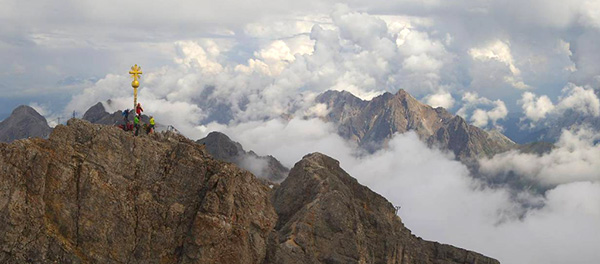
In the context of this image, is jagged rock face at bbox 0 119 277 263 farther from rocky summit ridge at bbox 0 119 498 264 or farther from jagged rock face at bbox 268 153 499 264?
jagged rock face at bbox 268 153 499 264

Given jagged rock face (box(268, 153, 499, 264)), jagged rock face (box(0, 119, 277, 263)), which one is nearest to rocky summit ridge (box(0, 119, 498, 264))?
jagged rock face (box(0, 119, 277, 263))

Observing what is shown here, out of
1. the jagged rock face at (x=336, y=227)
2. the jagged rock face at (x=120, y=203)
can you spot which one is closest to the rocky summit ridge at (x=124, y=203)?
the jagged rock face at (x=120, y=203)

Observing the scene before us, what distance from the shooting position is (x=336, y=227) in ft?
232

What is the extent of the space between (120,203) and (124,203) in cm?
34

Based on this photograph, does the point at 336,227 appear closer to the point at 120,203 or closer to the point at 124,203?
the point at 124,203

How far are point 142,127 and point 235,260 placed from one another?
682 inches

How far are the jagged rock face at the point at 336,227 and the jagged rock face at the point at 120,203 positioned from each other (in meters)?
7.24

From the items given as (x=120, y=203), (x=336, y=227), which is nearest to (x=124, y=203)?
(x=120, y=203)

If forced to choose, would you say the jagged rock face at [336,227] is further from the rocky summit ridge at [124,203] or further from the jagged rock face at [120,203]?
the jagged rock face at [120,203]

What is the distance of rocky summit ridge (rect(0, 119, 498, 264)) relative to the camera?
43.2 metres

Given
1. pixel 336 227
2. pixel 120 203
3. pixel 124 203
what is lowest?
pixel 120 203

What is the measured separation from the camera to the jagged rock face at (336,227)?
67688mm

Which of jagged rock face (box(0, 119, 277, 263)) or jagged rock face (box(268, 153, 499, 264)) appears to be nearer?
jagged rock face (box(0, 119, 277, 263))

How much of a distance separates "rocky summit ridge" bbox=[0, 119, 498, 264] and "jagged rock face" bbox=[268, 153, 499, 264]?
5.89 m
